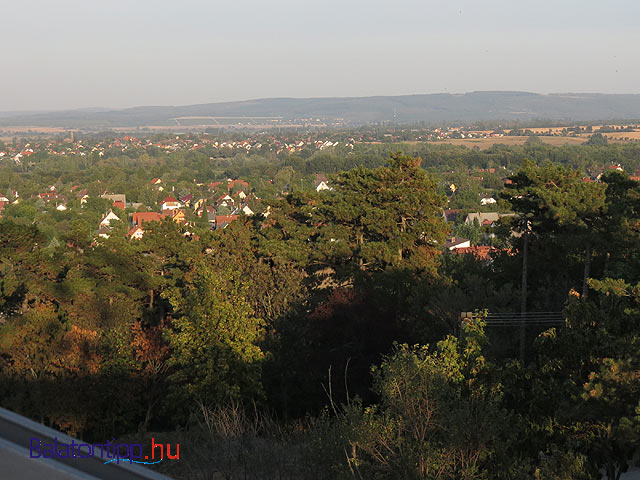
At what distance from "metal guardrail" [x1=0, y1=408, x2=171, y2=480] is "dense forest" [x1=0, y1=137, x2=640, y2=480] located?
4.21m

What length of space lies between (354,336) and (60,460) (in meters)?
13.4

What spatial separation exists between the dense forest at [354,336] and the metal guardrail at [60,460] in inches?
166

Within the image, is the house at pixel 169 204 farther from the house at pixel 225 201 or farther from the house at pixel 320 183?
the house at pixel 320 183

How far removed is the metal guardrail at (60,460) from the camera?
6.33ft

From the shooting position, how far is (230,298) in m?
12.0

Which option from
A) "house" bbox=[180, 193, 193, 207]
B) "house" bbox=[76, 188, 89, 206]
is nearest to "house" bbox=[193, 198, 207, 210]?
"house" bbox=[180, 193, 193, 207]

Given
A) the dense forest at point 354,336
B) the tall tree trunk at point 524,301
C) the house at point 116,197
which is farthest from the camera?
the house at point 116,197

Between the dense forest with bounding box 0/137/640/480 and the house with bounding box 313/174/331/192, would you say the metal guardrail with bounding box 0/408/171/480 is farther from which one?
the house with bounding box 313/174/331/192

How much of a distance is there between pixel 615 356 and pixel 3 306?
48.0 ft

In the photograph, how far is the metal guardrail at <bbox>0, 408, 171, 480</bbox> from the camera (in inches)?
76.0

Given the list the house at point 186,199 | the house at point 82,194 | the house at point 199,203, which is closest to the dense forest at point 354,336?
the house at point 199,203

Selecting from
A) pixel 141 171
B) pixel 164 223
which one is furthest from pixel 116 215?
pixel 141 171

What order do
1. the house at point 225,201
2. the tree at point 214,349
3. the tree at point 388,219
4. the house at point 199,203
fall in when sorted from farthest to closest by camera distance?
the house at point 225,201 → the house at point 199,203 → the tree at point 388,219 → the tree at point 214,349

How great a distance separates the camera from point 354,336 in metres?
15.3
